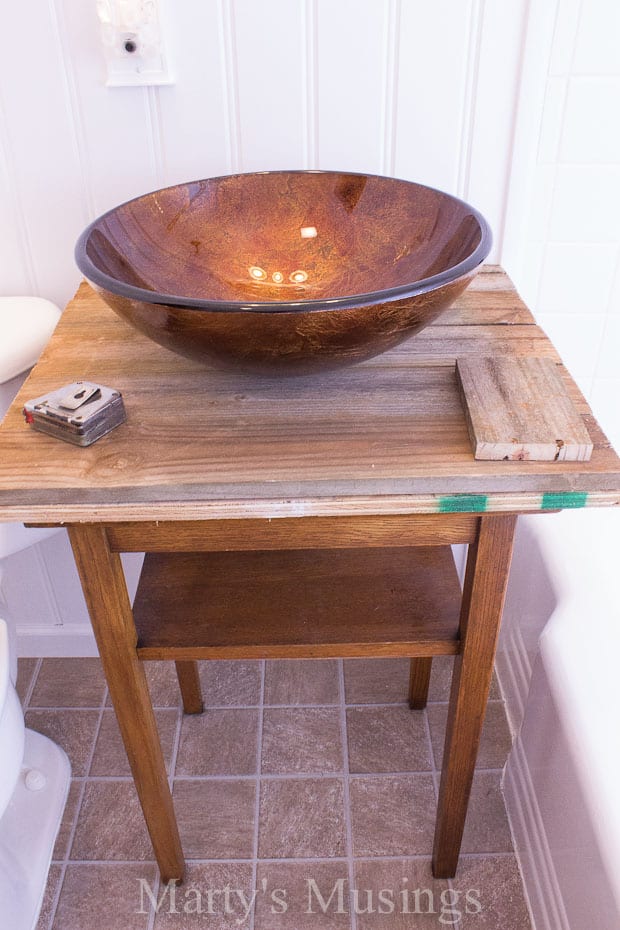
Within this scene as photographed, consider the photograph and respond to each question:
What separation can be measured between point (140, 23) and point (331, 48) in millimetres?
249

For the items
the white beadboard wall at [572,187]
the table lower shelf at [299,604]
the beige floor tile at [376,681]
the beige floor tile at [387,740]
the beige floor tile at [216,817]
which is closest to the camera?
the table lower shelf at [299,604]

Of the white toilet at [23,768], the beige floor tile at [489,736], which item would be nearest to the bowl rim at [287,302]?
the white toilet at [23,768]

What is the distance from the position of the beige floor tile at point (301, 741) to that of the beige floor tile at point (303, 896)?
0.54 feet

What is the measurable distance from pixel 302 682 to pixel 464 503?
908 millimetres

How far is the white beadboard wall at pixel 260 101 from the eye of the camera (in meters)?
0.98

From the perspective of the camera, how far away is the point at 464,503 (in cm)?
67

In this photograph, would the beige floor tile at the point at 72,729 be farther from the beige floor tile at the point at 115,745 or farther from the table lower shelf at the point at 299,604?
the table lower shelf at the point at 299,604

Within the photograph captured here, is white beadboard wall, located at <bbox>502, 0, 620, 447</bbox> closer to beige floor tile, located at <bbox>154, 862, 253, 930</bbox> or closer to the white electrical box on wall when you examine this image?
the white electrical box on wall

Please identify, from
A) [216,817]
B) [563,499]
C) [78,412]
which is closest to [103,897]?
[216,817]

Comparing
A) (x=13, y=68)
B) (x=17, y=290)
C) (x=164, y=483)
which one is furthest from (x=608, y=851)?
(x=13, y=68)

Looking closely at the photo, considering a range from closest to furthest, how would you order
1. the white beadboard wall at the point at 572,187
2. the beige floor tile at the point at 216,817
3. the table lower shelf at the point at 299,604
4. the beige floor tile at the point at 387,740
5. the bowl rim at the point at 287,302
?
1. the bowl rim at the point at 287,302
2. the table lower shelf at the point at 299,604
3. the white beadboard wall at the point at 572,187
4. the beige floor tile at the point at 216,817
5. the beige floor tile at the point at 387,740

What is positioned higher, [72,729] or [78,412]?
[78,412]

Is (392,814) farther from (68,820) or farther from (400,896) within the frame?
(68,820)

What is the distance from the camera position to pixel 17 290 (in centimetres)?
118
